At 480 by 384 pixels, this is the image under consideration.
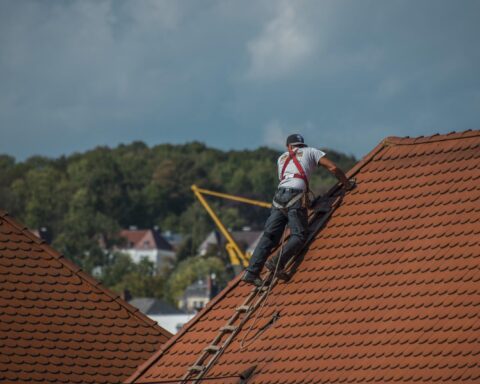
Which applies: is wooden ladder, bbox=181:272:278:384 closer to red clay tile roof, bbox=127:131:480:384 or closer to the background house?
red clay tile roof, bbox=127:131:480:384

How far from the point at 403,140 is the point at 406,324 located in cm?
351

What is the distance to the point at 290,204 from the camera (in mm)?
19938

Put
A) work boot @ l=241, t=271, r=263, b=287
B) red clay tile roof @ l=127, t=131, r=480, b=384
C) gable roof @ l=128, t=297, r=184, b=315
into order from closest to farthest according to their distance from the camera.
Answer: red clay tile roof @ l=127, t=131, r=480, b=384 → work boot @ l=241, t=271, r=263, b=287 → gable roof @ l=128, t=297, r=184, b=315

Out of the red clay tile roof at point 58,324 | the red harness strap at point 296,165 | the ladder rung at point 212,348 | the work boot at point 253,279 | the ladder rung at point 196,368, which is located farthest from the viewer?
the red clay tile roof at point 58,324

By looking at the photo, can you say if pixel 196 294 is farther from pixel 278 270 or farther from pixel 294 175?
pixel 278 270

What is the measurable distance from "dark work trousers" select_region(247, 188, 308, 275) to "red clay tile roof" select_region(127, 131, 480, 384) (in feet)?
0.90

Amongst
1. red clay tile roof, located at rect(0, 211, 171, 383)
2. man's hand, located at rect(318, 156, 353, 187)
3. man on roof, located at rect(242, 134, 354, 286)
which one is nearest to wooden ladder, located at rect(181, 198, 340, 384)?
man on roof, located at rect(242, 134, 354, 286)

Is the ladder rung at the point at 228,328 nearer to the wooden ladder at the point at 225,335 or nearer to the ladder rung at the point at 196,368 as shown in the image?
the wooden ladder at the point at 225,335

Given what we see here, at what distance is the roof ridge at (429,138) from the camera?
783 inches

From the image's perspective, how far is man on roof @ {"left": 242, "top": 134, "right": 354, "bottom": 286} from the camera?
1983cm

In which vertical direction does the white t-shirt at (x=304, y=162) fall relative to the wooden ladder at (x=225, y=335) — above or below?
above

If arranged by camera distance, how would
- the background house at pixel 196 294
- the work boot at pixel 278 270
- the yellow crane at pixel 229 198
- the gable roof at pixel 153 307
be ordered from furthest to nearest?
1. the background house at pixel 196 294
2. the gable roof at pixel 153 307
3. the yellow crane at pixel 229 198
4. the work boot at pixel 278 270

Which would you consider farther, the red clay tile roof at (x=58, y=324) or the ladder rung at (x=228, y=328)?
the red clay tile roof at (x=58, y=324)

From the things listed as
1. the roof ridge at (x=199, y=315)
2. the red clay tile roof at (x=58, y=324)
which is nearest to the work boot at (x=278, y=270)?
the roof ridge at (x=199, y=315)
